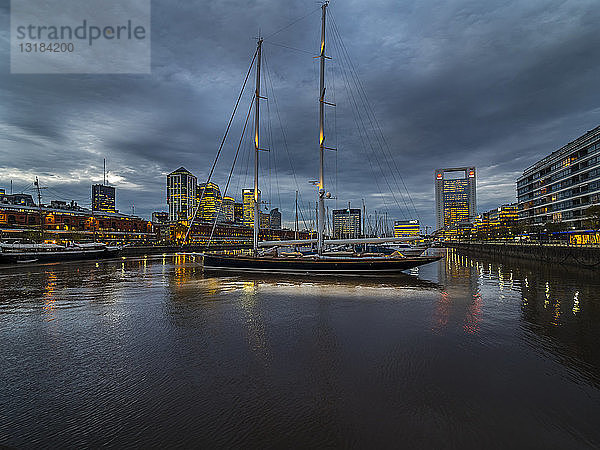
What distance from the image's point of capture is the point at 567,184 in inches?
3332

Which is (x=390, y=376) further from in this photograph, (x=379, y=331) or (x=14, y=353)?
(x=14, y=353)

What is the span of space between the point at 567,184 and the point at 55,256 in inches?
4802

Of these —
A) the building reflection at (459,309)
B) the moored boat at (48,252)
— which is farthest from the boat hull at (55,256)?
the building reflection at (459,309)

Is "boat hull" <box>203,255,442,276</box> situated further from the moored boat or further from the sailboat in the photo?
the moored boat

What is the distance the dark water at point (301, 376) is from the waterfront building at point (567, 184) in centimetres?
6950

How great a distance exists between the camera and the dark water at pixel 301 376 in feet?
19.2

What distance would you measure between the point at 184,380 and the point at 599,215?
61.0 m

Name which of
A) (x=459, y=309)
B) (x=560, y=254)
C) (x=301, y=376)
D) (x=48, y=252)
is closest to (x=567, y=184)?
(x=560, y=254)

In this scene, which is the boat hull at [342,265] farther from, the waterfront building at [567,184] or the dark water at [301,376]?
the waterfront building at [567,184]

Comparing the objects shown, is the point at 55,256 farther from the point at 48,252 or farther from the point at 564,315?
the point at 564,315

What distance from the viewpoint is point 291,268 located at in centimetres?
3300

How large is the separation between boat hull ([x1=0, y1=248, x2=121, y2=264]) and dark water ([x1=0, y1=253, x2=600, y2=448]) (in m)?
44.8

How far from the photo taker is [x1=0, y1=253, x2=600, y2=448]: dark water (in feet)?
19.2

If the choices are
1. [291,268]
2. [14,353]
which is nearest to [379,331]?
[14,353]
